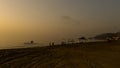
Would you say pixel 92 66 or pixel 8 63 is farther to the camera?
pixel 8 63

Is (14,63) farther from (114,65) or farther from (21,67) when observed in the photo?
(114,65)

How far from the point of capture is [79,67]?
1689 centimetres

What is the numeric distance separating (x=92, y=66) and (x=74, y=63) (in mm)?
1885

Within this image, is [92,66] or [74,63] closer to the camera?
A: [92,66]

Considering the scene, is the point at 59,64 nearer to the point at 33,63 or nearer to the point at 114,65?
the point at 33,63

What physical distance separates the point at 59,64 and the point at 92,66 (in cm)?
263

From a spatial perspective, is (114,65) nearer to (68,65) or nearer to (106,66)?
(106,66)

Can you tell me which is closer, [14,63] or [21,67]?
[21,67]

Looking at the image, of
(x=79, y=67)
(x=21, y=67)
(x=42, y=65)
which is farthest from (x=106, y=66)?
(x=21, y=67)

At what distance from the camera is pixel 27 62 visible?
19.1m

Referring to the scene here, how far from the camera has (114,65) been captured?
57.5ft


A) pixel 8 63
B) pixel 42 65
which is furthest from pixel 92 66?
pixel 8 63

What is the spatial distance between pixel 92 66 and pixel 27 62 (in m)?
5.43

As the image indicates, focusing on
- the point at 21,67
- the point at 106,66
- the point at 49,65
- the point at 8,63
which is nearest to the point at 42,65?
the point at 49,65
